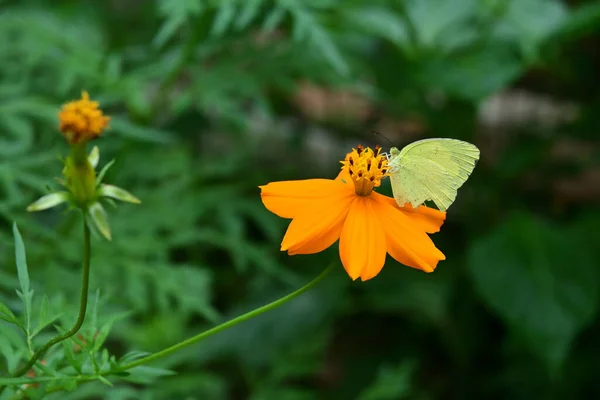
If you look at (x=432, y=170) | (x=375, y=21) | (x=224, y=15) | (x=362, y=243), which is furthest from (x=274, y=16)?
(x=362, y=243)

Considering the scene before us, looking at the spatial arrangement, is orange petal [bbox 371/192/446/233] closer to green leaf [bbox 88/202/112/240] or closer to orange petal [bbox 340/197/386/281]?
orange petal [bbox 340/197/386/281]

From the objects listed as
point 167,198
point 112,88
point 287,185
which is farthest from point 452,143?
point 167,198

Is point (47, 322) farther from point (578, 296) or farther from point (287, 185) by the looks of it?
point (578, 296)

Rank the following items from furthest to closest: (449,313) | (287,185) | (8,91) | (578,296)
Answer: (449,313), (578,296), (8,91), (287,185)

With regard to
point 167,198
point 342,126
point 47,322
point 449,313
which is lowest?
point 47,322

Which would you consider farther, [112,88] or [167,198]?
[167,198]

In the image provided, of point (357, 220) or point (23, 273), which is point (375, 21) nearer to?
point (357, 220)

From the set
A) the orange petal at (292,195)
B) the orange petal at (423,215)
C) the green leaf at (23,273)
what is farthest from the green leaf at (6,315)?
the orange petal at (423,215)
